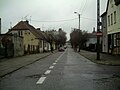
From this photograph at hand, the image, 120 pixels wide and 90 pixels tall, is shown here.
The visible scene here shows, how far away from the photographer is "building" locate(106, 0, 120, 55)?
1388 inches

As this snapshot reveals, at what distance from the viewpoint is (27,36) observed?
68500 mm

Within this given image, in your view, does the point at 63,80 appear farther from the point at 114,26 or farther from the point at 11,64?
the point at 114,26

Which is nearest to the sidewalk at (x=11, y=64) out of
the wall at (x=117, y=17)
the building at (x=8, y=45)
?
the building at (x=8, y=45)

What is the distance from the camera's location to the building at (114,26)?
35.2 m

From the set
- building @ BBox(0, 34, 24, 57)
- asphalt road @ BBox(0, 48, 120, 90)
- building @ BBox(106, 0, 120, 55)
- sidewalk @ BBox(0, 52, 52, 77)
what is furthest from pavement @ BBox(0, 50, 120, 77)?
building @ BBox(106, 0, 120, 55)

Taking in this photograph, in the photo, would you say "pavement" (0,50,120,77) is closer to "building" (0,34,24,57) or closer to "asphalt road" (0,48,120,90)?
"asphalt road" (0,48,120,90)

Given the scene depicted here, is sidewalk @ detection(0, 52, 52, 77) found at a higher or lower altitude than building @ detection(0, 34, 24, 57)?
lower

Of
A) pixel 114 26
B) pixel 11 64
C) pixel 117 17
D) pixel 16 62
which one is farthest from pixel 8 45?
pixel 114 26

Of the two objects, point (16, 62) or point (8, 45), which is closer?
point (16, 62)

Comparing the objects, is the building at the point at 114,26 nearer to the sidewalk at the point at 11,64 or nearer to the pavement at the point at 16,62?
the pavement at the point at 16,62

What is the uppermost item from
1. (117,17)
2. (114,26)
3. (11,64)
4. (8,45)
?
(117,17)

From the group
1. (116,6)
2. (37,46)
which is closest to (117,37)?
(116,6)

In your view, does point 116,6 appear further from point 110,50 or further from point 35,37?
point 35,37

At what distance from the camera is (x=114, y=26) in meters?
37.2
